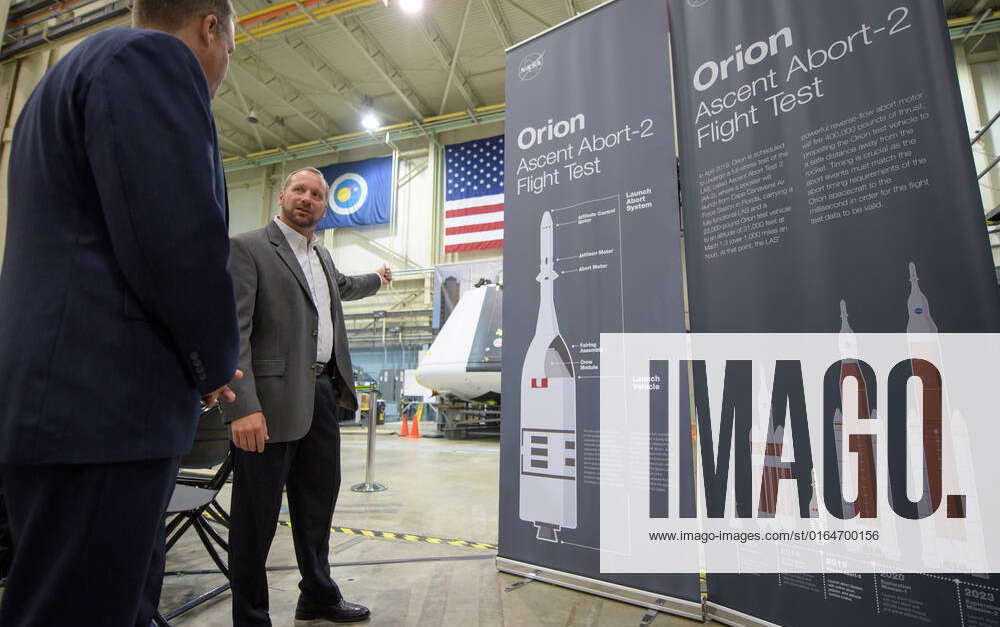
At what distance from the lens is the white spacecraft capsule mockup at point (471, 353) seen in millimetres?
7223

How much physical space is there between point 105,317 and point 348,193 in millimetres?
15186

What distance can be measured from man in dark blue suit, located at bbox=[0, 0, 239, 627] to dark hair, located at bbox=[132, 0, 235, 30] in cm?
18

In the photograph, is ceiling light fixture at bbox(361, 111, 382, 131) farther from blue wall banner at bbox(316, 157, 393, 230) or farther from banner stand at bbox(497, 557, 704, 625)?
banner stand at bbox(497, 557, 704, 625)

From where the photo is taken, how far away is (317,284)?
6.61ft

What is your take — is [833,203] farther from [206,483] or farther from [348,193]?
[348,193]

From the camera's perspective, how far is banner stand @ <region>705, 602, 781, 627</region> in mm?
1699

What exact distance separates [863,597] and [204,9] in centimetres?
224

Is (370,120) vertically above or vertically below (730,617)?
above

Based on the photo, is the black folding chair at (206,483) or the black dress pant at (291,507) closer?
the black dress pant at (291,507)

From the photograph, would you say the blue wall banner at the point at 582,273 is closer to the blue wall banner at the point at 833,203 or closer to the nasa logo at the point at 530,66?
the nasa logo at the point at 530,66

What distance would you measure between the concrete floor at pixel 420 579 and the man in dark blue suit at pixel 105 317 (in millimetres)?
1349

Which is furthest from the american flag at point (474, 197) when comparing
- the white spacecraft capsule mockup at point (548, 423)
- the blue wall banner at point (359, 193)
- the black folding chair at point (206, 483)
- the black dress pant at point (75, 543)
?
the black dress pant at point (75, 543)

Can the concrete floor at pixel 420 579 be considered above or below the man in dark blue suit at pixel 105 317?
below

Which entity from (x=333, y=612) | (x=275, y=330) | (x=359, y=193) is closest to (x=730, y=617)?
(x=333, y=612)
